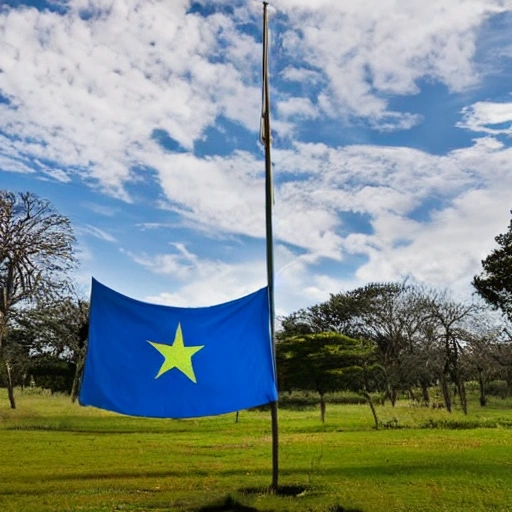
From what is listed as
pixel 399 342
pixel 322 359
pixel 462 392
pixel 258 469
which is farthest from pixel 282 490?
pixel 399 342

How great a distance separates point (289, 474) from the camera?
12.8 metres

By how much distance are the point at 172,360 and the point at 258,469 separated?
5978mm

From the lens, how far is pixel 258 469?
13.6m

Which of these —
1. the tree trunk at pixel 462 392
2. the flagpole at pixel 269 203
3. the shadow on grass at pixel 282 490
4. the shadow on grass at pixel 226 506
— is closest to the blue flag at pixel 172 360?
the flagpole at pixel 269 203

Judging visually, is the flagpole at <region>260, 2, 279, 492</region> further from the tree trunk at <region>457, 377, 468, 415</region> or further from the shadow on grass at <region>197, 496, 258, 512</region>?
the tree trunk at <region>457, 377, 468, 415</region>

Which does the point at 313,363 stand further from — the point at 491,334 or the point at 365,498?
the point at 365,498

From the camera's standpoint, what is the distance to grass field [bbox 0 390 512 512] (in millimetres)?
9422

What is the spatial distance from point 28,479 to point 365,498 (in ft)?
21.9

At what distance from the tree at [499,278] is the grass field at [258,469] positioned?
5.09m

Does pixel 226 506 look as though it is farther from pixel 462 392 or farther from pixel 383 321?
pixel 383 321

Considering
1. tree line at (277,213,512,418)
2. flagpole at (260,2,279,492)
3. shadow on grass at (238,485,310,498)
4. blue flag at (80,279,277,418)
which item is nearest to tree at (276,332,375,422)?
tree line at (277,213,512,418)

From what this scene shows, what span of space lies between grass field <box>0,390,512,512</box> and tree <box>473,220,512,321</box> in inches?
200

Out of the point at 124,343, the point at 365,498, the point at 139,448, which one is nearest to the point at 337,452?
the point at 139,448

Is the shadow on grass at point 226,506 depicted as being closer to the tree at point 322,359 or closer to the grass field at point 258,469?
the grass field at point 258,469
